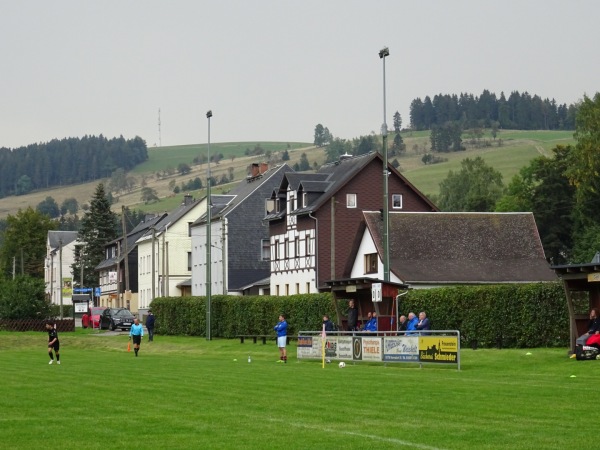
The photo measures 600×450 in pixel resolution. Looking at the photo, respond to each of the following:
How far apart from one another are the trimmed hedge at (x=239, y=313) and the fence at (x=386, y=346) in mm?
11056

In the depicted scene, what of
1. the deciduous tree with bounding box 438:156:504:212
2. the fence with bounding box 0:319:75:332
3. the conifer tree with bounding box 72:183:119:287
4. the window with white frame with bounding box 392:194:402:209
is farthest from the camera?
the conifer tree with bounding box 72:183:119:287

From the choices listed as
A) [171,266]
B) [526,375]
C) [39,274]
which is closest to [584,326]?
[526,375]

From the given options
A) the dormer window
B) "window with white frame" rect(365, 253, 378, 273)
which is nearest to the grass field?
"window with white frame" rect(365, 253, 378, 273)

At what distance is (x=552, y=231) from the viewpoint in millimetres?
94875

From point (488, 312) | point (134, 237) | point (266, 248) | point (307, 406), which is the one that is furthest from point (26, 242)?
point (307, 406)

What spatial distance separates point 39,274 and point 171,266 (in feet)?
180

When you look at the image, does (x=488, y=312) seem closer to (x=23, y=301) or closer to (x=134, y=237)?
(x=23, y=301)

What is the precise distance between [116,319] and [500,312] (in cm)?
4718

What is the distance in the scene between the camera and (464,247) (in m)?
69.4

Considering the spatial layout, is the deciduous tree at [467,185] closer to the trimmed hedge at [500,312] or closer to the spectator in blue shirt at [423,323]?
the trimmed hedge at [500,312]

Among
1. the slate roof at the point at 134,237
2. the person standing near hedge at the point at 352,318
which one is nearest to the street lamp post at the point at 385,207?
the person standing near hedge at the point at 352,318

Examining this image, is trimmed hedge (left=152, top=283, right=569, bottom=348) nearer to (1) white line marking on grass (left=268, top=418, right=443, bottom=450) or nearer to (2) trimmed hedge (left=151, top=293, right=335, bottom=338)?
(2) trimmed hedge (left=151, top=293, right=335, bottom=338)

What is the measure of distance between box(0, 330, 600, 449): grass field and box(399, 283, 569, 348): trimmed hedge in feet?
14.8

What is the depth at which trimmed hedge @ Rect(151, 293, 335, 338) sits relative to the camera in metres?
56.4
